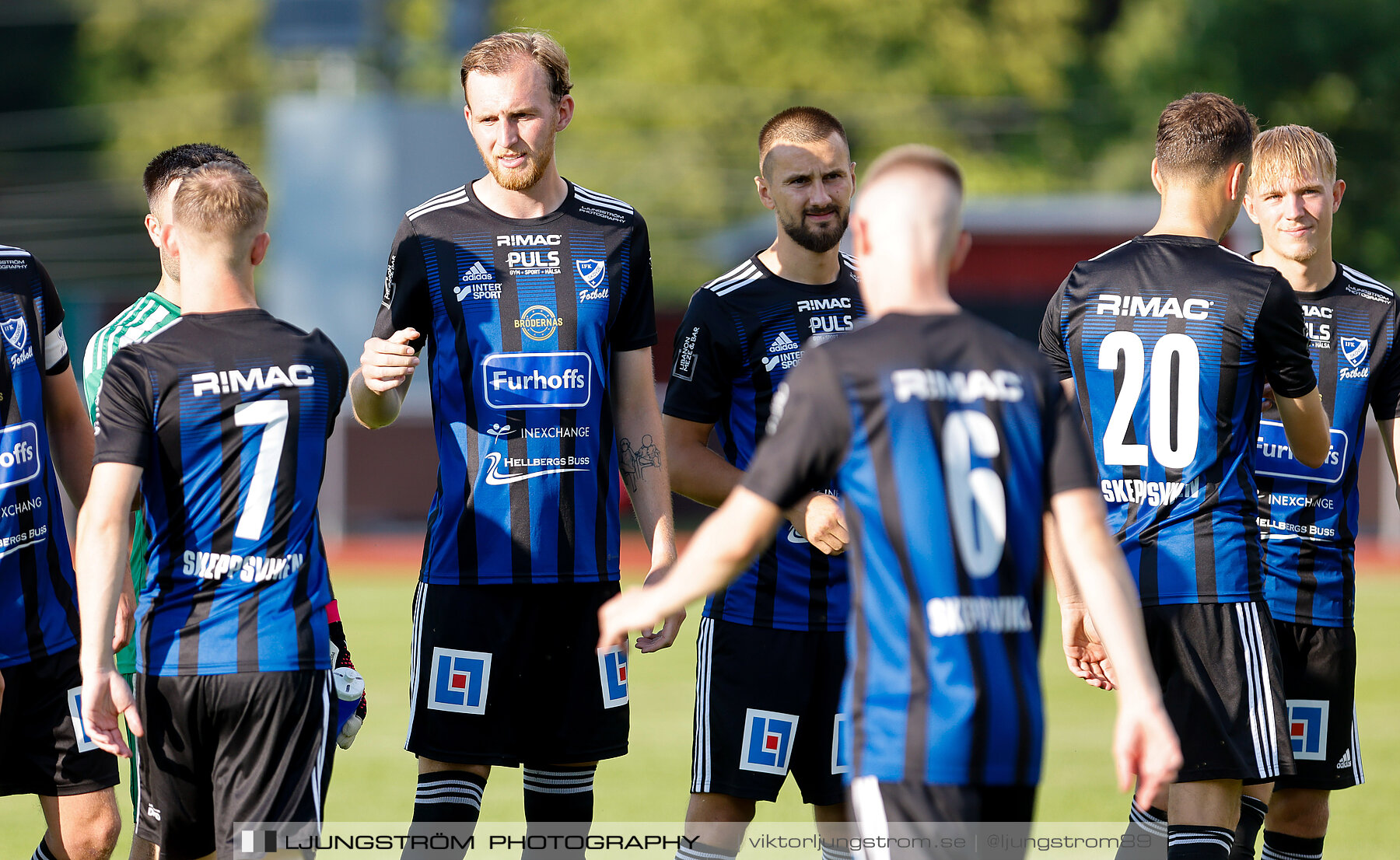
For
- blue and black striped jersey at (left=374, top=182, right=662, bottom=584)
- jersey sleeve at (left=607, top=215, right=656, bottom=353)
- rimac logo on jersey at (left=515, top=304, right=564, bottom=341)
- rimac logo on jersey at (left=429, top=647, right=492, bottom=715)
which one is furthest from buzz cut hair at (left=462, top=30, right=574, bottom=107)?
rimac logo on jersey at (left=429, top=647, right=492, bottom=715)

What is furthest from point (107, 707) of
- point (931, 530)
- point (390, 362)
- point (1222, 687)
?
point (1222, 687)

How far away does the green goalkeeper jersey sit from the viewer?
5094 millimetres

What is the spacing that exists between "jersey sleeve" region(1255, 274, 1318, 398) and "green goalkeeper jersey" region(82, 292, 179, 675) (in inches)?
137

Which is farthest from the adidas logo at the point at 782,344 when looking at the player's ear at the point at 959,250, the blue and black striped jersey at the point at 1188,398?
the player's ear at the point at 959,250

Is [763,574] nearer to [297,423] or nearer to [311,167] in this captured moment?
[297,423]

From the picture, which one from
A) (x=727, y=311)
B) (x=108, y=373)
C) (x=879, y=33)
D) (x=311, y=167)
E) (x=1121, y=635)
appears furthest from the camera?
(x=879, y=33)

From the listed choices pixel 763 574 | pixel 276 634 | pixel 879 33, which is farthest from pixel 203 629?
pixel 879 33

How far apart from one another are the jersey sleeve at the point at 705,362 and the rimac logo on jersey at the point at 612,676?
88cm

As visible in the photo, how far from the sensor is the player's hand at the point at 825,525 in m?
4.84

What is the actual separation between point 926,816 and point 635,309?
232 centimetres

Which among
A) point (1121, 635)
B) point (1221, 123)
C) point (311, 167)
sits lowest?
point (1121, 635)

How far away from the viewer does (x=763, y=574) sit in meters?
5.26

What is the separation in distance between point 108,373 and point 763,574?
2.20m

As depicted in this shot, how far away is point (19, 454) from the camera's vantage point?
4.81 meters
